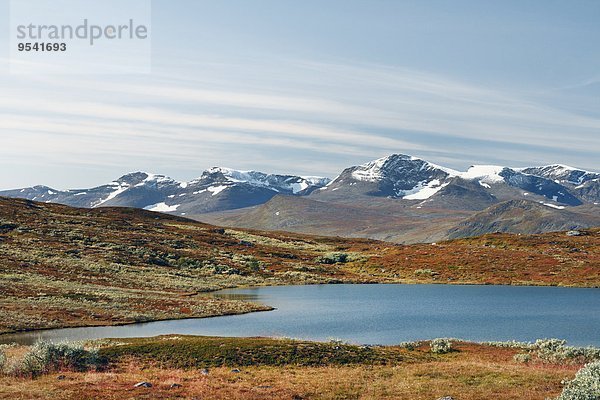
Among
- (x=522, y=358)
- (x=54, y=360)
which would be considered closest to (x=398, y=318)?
(x=522, y=358)

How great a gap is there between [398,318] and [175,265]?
69.1 meters

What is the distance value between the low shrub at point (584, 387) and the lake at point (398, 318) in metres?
30.6

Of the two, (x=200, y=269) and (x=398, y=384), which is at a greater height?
(x=398, y=384)

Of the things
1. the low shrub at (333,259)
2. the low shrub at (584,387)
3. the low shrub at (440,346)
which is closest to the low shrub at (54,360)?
the low shrub at (440,346)

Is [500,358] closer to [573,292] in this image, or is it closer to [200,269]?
[573,292]

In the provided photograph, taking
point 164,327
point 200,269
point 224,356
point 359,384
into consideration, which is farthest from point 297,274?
point 359,384

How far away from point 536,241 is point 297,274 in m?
80.1

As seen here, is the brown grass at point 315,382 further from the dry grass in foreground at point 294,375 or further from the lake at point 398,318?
the lake at point 398,318

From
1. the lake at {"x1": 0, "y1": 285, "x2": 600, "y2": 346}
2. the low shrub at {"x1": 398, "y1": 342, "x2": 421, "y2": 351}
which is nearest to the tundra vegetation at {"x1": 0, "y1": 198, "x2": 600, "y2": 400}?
the low shrub at {"x1": 398, "y1": 342, "x2": 421, "y2": 351}

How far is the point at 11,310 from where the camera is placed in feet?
215

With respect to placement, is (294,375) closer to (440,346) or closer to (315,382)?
(315,382)

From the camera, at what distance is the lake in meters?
59.3

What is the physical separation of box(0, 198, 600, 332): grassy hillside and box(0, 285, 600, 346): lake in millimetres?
6387

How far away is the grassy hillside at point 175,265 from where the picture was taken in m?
74.6
